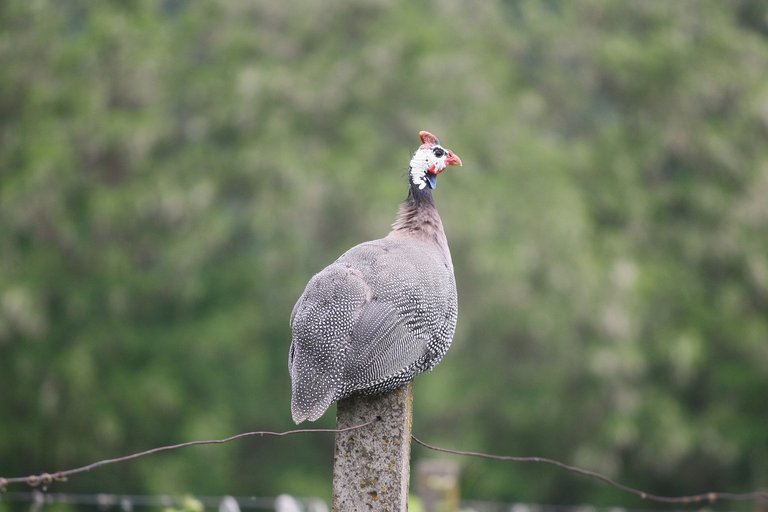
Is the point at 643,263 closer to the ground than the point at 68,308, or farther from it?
farther from it

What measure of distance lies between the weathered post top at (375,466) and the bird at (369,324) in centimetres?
9

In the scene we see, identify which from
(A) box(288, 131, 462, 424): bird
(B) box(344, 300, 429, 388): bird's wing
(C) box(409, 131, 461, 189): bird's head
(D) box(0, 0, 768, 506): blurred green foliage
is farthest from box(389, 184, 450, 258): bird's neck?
(D) box(0, 0, 768, 506): blurred green foliage

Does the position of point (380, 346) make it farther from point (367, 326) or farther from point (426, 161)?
point (426, 161)

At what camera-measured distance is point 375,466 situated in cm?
262

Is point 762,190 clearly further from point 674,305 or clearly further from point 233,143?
point 233,143

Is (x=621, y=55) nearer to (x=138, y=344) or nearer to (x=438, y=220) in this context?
(x=138, y=344)

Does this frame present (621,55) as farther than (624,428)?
Yes

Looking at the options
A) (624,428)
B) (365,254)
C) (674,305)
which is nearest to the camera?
(365,254)

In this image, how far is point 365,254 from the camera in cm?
287

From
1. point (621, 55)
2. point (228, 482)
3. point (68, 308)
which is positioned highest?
point (621, 55)

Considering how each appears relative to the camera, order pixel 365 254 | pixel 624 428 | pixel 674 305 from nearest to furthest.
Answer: pixel 365 254
pixel 624 428
pixel 674 305

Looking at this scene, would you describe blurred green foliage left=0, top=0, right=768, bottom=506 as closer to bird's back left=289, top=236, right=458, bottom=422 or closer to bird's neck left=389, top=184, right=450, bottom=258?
bird's neck left=389, top=184, right=450, bottom=258

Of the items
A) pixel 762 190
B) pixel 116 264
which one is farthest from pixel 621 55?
pixel 116 264

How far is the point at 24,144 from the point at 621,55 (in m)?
6.68
